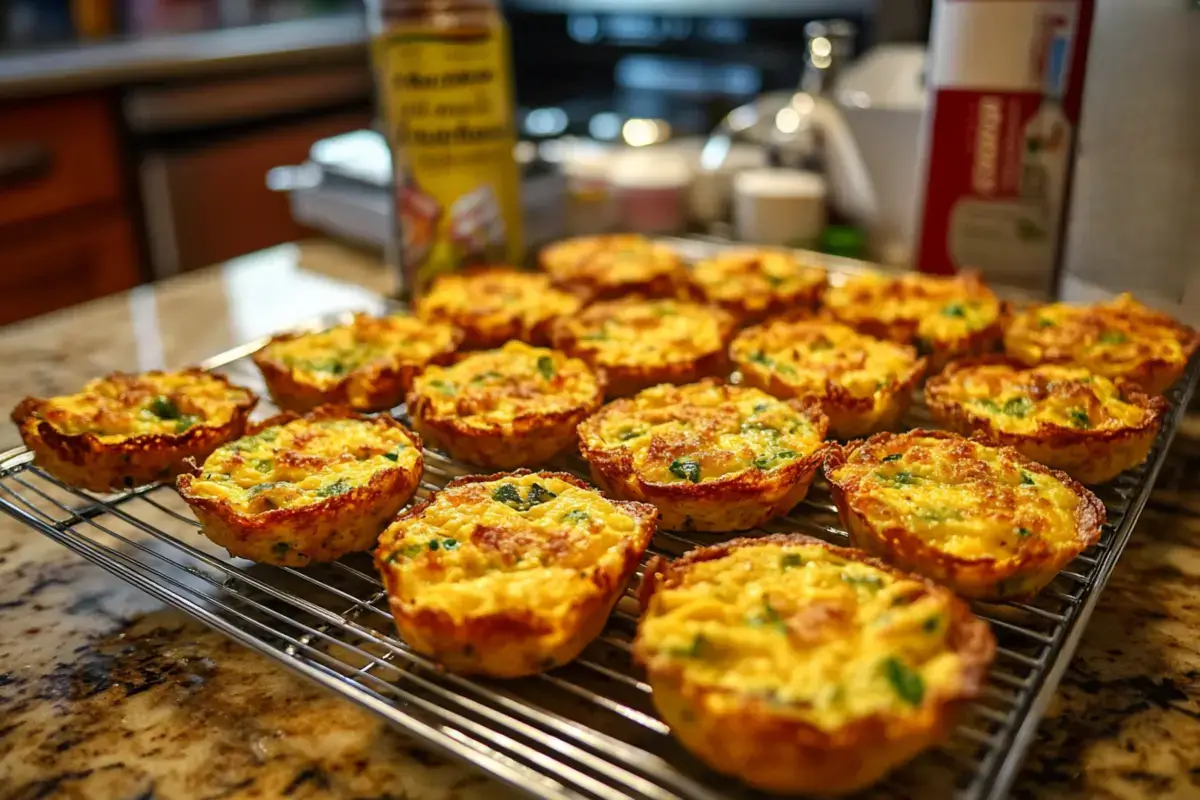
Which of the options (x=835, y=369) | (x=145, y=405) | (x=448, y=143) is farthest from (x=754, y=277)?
(x=145, y=405)

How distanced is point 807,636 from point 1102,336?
1.28 m

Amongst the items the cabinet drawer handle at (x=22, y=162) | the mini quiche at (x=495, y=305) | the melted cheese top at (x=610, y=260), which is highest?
the cabinet drawer handle at (x=22, y=162)

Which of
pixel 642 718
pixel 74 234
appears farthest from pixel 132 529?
pixel 74 234

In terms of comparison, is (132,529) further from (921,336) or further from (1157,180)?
(1157,180)

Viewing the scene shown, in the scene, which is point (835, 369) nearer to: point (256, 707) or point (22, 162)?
point (256, 707)

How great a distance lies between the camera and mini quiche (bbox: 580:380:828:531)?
1645 millimetres

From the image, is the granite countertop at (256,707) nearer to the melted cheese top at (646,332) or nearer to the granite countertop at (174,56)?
the melted cheese top at (646,332)

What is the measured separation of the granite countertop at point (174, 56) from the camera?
411cm

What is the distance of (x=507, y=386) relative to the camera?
206 cm

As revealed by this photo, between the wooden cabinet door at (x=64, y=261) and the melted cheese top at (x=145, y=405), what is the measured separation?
98.8 inches

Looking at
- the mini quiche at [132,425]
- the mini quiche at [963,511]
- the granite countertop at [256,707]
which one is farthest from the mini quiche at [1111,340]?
the mini quiche at [132,425]

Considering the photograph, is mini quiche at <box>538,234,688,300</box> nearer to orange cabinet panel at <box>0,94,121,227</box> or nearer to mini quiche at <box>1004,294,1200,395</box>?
mini quiche at <box>1004,294,1200,395</box>

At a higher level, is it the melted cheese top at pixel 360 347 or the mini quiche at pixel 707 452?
the melted cheese top at pixel 360 347

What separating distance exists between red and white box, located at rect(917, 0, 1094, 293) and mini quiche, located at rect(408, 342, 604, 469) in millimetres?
1097
